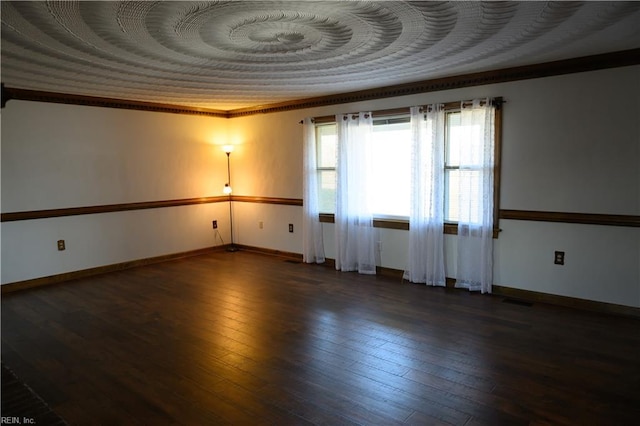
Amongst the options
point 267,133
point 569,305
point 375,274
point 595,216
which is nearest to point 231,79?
point 267,133

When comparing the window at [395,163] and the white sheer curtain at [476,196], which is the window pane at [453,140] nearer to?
the window at [395,163]

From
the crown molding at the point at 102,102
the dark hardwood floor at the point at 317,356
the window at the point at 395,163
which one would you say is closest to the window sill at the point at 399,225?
the window at the point at 395,163

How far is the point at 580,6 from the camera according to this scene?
97.1 inches

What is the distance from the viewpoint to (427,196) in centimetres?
473

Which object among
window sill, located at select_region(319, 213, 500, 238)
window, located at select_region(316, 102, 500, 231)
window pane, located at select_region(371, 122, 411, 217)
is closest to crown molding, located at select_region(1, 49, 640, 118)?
window, located at select_region(316, 102, 500, 231)

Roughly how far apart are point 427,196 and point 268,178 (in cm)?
267

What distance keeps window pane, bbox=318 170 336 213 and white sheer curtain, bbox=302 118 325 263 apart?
0.24 feet

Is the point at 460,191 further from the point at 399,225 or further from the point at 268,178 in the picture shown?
the point at 268,178

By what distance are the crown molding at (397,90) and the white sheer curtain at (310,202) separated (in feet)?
1.47

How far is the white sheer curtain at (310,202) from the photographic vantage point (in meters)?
5.78

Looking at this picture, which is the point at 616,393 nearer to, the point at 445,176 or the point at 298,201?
the point at 445,176

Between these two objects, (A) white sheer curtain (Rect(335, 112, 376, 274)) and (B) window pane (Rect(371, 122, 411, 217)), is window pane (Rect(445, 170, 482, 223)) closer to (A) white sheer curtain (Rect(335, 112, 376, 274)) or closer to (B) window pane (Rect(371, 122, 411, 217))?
(B) window pane (Rect(371, 122, 411, 217))

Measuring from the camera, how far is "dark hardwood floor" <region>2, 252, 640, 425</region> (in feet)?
7.85

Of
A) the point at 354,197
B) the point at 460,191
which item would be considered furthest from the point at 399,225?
the point at 460,191
